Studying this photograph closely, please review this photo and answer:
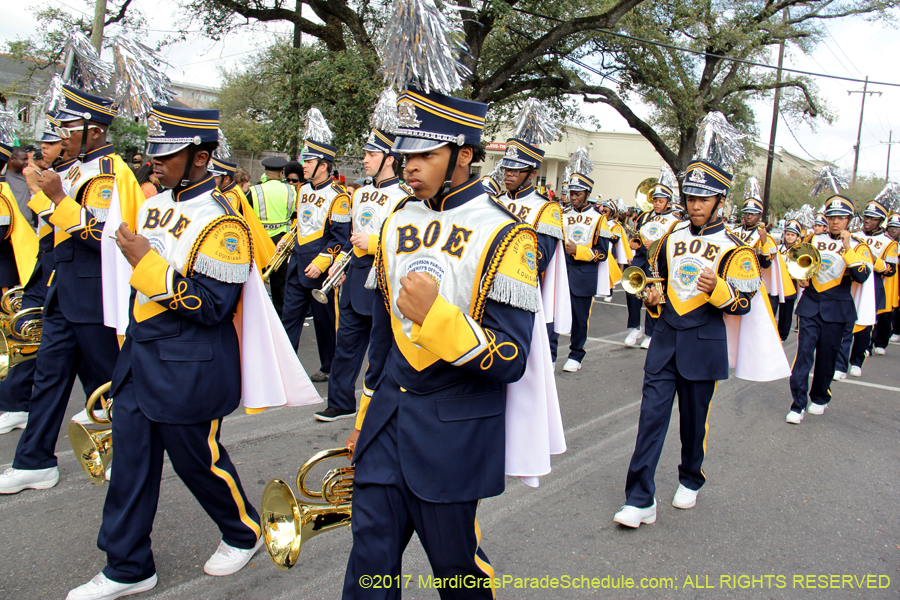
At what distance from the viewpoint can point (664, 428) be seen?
4.21 m

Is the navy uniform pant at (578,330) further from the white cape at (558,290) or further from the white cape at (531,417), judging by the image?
the white cape at (531,417)

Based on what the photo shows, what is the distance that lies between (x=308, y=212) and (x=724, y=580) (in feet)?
16.5

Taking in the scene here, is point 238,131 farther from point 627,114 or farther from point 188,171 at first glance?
point 188,171

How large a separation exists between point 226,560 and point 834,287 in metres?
6.45

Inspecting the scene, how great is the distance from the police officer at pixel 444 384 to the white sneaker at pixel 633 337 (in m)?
7.93

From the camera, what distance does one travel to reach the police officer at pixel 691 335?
13.7ft

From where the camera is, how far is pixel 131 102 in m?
3.72

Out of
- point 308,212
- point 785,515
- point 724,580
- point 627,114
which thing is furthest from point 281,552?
point 627,114

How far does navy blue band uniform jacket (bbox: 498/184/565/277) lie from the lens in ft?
20.8

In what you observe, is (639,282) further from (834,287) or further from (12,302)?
(12,302)

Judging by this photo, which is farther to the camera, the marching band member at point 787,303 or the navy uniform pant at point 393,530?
the marching band member at point 787,303

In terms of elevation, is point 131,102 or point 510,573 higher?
point 131,102

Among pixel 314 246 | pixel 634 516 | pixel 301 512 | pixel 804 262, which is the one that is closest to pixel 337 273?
pixel 314 246

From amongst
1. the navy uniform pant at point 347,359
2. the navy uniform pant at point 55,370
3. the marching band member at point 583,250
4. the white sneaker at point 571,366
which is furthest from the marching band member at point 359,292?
the marching band member at point 583,250
